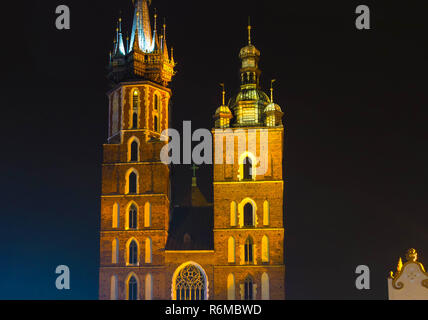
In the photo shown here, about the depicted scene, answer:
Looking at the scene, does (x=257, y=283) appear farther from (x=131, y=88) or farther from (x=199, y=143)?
(x=131, y=88)

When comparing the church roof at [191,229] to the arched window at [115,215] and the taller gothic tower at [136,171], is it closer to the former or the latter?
the taller gothic tower at [136,171]

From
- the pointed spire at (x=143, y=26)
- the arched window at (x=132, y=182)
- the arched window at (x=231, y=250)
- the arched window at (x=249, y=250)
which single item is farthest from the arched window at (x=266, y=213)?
the pointed spire at (x=143, y=26)

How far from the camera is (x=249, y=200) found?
60.8 metres

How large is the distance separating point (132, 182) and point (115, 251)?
487 cm

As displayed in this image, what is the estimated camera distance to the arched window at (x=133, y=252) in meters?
60.7

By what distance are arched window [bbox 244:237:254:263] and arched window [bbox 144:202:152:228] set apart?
21.4 ft

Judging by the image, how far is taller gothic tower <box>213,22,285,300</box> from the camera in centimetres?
5931

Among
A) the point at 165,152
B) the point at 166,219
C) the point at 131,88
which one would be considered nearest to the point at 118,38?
the point at 131,88

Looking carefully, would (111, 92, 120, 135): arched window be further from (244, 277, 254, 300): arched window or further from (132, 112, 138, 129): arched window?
(244, 277, 254, 300): arched window

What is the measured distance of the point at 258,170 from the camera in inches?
2420

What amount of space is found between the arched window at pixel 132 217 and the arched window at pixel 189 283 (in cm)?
428

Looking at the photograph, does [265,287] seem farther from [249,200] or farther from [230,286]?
[249,200]

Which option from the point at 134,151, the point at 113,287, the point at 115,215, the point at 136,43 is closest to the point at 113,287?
the point at 113,287

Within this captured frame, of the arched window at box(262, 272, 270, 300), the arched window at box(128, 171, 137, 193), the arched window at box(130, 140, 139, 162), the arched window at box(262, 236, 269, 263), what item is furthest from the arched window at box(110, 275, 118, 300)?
the arched window at box(262, 236, 269, 263)
